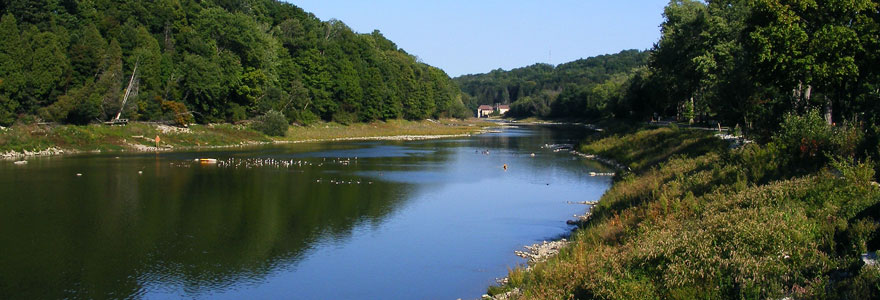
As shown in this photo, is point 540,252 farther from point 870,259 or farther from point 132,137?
point 132,137

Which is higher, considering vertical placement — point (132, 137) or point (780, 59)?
point (780, 59)

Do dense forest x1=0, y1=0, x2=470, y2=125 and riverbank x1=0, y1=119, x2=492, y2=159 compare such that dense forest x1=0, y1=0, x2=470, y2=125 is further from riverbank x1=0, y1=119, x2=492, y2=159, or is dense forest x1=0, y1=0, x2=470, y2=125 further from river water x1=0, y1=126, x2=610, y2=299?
river water x1=0, y1=126, x2=610, y2=299

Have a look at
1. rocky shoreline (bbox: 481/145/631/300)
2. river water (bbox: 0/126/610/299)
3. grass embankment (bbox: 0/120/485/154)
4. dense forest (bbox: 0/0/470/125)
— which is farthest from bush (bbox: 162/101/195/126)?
rocky shoreline (bbox: 481/145/631/300)

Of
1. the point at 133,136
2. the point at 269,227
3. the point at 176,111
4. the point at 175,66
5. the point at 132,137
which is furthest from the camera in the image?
the point at 175,66

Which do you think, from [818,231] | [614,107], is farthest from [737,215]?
[614,107]

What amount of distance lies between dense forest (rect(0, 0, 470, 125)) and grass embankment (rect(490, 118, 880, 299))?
5361 cm

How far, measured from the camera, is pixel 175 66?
75.6 metres

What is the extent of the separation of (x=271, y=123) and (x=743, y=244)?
71961 millimetres

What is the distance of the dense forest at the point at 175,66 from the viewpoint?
2318 inches

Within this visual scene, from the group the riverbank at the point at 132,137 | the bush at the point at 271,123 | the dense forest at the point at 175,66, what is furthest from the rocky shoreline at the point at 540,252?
the bush at the point at 271,123

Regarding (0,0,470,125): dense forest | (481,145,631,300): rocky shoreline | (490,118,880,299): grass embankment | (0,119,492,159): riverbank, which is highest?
(0,0,470,125): dense forest

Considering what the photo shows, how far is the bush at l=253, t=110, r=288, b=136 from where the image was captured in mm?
80188

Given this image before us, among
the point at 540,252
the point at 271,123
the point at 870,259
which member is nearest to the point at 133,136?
the point at 271,123

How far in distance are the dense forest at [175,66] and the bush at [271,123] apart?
2.37 m
